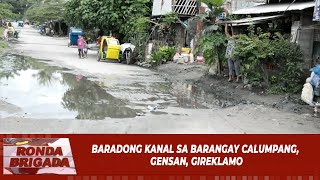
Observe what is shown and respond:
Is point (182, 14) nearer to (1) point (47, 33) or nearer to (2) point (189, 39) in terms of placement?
(2) point (189, 39)

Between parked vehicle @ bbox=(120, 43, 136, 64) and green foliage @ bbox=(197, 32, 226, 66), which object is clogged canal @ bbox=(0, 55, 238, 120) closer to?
green foliage @ bbox=(197, 32, 226, 66)

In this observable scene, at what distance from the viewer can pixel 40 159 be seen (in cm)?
460

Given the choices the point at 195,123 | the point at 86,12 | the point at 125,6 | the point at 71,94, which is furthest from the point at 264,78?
the point at 86,12

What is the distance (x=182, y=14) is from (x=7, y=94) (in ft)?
49.5

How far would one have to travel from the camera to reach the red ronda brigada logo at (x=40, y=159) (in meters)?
4.53

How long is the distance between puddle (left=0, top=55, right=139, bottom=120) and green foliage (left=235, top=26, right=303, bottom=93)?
4.22 metres

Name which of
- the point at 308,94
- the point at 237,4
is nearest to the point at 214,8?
the point at 237,4

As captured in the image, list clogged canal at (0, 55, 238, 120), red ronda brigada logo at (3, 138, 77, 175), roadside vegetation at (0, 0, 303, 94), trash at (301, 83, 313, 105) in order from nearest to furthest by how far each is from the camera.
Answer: red ronda brigada logo at (3, 138, 77, 175) < clogged canal at (0, 55, 238, 120) < trash at (301, 83, 313, 105) < roadside vegetation at (0, 0, 303, 94)

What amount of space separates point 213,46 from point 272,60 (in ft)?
10.6

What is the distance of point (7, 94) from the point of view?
38.0ft

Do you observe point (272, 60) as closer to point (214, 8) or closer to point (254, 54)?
point (254, 54)

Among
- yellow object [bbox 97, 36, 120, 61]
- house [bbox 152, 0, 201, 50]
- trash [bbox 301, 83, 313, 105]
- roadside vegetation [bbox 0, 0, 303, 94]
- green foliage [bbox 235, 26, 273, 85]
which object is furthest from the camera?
house [bbox 152, 0, 201, 50]

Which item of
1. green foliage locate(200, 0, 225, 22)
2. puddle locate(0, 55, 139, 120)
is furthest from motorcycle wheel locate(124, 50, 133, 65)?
green foliage locate(200, 0, 225, 22)

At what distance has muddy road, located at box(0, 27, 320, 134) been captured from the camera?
27.1 feet
